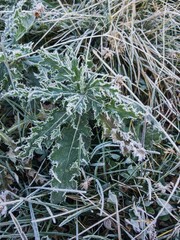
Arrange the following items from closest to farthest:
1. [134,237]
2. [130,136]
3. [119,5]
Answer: [134,237]
[130,136]
[119,5]

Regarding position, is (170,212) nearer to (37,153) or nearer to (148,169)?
(148,169)

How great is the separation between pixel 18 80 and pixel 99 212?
0.44 meters

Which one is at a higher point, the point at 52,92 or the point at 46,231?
the point at 52,92

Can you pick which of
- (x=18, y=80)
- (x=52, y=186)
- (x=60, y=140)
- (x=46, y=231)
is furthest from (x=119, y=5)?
(x=46, y=231)

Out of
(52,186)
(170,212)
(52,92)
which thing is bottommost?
(170,212)

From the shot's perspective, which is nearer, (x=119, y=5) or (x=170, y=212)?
(x=170, y=212)

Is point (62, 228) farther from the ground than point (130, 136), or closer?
closer

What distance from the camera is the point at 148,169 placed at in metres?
1.17

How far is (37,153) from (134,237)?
34 cm

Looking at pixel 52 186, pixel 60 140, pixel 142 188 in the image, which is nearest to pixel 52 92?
pixel 60 140

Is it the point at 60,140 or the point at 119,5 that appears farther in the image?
the point at 119,5

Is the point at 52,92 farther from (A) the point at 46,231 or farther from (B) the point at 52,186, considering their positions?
(A) the point at 46,231

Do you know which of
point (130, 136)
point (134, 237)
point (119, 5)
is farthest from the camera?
point (119, 5)

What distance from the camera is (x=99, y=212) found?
114cm
